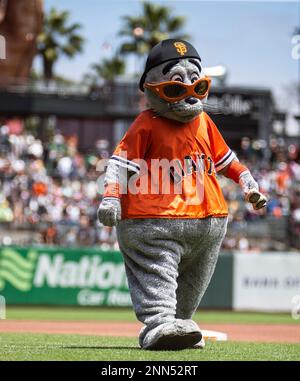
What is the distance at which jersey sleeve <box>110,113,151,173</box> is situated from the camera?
21.3ft

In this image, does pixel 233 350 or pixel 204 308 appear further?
pixel 204 308

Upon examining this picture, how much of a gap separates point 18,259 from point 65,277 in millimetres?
991

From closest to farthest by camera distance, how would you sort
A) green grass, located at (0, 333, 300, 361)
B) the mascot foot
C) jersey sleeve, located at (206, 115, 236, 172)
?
green grass, located at (0, 333, 300, 361) → the mascot foot → jersey sleeve, located at (206, 115, 236, 172)

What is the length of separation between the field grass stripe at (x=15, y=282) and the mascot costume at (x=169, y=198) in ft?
35.4

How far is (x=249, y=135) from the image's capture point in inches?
1023

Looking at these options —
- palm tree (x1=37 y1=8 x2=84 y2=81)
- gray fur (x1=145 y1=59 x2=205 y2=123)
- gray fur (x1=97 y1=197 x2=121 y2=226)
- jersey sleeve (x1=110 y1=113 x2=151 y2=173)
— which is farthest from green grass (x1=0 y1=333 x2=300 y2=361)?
palm tree (x1=37 y1=8 x2=84 y2=81)

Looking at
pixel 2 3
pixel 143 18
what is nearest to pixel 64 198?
pixel 2 3

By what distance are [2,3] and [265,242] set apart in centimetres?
971

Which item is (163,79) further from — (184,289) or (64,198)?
(64,198)

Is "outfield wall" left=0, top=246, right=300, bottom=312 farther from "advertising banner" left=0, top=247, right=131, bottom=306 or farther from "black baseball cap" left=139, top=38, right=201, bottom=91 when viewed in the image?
"black baseball cap" left=139, top=38, right=201, bottom=91

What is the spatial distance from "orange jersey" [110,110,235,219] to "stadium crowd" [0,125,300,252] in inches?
463

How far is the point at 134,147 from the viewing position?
6527 mm

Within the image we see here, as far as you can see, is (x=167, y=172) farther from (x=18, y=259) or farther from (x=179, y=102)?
(x=18, y=259)

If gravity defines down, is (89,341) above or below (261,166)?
below
